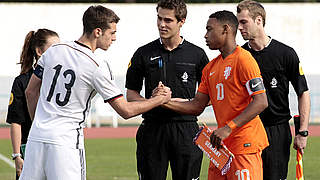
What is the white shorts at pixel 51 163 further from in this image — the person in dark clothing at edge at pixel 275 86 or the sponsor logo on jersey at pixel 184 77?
the person in dark clothing at edge at pixel 275 86

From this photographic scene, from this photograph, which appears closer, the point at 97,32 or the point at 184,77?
the point at 97,32

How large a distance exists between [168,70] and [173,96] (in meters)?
0.28

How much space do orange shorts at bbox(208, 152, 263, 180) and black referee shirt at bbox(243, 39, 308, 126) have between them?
3.80ft

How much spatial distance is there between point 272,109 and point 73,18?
26.2 metres

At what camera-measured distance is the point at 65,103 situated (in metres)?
5.95

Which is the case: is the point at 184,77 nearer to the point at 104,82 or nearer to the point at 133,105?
the point at 133,105

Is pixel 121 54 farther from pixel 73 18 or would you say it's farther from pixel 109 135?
pixel 109 135

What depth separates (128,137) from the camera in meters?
24.1

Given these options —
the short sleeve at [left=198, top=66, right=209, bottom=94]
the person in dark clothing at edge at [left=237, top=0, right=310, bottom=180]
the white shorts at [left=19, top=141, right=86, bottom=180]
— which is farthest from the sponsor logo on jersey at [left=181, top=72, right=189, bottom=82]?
the white shorts at [left=19, top=141, right=86, bottom=180]

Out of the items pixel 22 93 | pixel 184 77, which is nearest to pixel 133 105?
pixel 184 77

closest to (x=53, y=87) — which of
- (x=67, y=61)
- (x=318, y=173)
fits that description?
(x=67, y=61)

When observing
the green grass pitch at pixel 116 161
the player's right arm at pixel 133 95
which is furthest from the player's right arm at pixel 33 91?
the green grass pitch at pixel 116 161

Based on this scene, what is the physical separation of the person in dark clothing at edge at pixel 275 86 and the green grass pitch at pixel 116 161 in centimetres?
559

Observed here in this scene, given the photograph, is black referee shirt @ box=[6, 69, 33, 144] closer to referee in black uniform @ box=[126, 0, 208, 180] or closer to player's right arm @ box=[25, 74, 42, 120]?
player's right arm @ box=[25, 74, 42, 120]
